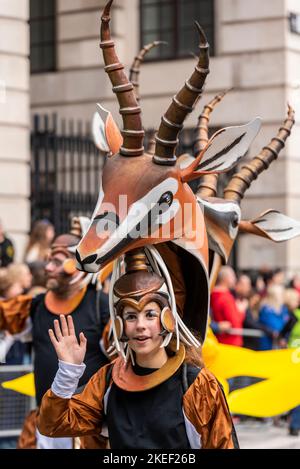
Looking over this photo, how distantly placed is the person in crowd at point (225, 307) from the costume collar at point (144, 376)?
335 inches

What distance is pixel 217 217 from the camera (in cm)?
739

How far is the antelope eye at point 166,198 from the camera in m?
6.03

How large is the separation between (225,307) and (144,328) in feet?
28.9

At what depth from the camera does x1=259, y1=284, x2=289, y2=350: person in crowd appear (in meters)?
15.8

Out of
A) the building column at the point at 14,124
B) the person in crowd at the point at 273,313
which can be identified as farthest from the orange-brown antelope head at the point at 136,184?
the building column at the point at 14,124

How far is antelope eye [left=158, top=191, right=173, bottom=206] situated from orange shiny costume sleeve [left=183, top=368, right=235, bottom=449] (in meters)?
0.89

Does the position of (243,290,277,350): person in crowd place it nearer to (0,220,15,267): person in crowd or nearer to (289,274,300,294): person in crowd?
(289,274,300,294): person in crowd

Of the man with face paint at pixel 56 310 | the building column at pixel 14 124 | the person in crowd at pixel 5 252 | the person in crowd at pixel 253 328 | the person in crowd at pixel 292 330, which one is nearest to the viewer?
the man with face paint at pixel 56 310

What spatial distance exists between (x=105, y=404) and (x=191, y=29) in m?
16.2

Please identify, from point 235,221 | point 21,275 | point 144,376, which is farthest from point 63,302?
point 144,376

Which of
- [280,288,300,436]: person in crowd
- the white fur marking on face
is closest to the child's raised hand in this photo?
the white fur marking on face

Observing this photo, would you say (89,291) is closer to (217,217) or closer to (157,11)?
(217,217)

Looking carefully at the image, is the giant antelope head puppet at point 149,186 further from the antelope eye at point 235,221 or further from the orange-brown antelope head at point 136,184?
the antelope eye at point 235,221

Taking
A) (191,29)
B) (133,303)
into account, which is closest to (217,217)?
(133,303)
